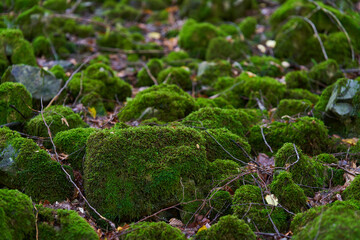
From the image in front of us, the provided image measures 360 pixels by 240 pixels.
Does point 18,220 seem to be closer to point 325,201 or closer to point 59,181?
point 59,181

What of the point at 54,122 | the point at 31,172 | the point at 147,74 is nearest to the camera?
the point at 31,172

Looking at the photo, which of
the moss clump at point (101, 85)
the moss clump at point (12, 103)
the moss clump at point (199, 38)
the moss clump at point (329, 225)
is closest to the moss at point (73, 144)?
the moss clump at point (12, 103)

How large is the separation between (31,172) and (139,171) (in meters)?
1.14

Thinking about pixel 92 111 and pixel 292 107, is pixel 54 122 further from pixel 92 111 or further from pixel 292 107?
pixel 292 107

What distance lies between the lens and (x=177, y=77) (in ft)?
22.6

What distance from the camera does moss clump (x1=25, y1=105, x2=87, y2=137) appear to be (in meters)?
4.71

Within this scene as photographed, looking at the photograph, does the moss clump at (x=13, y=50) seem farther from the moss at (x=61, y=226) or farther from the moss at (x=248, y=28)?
the moss at (x=248, y=28)

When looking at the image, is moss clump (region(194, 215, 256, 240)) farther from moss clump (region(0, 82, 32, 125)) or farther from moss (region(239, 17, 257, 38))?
moss (region(239, 17, 257, 38))

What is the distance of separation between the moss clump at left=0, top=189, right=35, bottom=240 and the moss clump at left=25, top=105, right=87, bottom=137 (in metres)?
1.63

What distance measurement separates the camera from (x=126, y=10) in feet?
38.5

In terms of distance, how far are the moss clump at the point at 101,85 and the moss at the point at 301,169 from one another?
3.28 meters

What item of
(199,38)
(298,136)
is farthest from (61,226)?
(199,38)

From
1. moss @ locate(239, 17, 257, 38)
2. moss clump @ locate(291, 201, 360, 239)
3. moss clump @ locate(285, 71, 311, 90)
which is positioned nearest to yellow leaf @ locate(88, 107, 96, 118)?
moss clump @ locate(285, 71, 311, 90)

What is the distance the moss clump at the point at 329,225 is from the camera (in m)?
2.71
